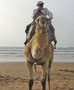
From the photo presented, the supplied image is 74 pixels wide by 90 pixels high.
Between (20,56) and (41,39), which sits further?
(20,56)

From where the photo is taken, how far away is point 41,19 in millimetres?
5129

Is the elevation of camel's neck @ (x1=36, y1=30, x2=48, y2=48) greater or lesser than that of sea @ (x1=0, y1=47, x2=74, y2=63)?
greater

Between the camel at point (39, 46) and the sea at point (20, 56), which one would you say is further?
the sea at point (20, 56)

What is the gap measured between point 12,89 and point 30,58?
2.37 meters

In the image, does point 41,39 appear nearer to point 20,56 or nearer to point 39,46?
point 39,46

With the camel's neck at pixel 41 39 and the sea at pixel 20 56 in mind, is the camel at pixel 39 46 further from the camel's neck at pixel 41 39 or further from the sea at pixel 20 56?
the sea at pixel 20 56

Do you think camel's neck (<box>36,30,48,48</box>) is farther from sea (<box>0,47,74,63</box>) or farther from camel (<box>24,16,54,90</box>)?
sea (<box>0,47,74,63</box>)

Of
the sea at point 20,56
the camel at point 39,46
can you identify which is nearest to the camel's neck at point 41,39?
the camel at point 39,46

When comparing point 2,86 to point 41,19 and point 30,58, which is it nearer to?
point 30,58

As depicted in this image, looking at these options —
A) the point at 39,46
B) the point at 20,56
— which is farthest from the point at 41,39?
the point at 20,56

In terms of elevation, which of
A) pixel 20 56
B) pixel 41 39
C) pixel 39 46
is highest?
pixel 41 39

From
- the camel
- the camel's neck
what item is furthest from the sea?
the camel's neck

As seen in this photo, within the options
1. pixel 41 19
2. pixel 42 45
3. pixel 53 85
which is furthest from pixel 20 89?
pixel 41 19

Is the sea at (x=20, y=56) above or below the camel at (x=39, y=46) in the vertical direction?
below
